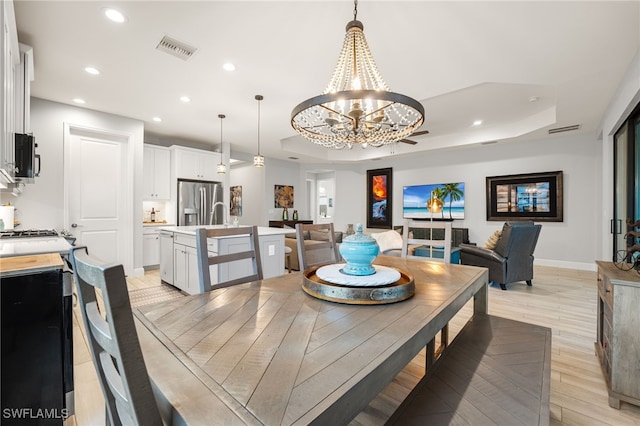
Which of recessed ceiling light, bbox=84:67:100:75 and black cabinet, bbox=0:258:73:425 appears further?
recessed ceiling light, bbox=84:67:100:75

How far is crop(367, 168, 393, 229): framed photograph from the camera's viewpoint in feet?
26.2

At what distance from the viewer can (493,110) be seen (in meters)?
4.76

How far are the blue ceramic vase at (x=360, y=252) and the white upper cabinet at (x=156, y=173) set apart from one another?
5.08 metres

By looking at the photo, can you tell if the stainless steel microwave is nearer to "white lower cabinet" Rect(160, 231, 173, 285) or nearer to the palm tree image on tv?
"white lower cabinet" Rect(160, 231, 173, 285)

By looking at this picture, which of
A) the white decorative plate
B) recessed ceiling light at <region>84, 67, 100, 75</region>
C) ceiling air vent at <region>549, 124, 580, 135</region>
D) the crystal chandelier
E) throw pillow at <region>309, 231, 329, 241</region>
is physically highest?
recessed ceiling light at <region>84, 67, 100, 75</region>

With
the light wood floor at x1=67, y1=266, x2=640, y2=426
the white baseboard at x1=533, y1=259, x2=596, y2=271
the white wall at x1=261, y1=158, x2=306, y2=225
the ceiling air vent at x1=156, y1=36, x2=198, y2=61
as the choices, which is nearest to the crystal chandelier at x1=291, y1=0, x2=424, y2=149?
the ceiling air vent at x1=156, y1=36, x2=198, y2=61

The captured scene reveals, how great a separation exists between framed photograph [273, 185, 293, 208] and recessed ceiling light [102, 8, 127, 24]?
5.88 metres

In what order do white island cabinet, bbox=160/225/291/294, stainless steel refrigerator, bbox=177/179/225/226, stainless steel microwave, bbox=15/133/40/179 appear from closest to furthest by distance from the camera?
stainless steel microwave, bbox=15/133/40/179, white island cabinet, bbox=160/225/291/294, stainless steel refrigerator, bbox=177/179/225/226

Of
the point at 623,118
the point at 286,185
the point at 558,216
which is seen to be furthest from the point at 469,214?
the point at 286,185

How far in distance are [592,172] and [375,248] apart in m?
6.24

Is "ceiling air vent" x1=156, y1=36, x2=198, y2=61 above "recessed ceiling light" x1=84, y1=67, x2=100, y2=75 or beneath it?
beneath

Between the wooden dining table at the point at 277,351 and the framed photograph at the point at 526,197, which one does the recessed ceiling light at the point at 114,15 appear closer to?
the wooden dining table at the point at 277,351

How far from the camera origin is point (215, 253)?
3309mm

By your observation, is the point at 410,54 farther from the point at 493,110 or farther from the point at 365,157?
the point at 365,157
